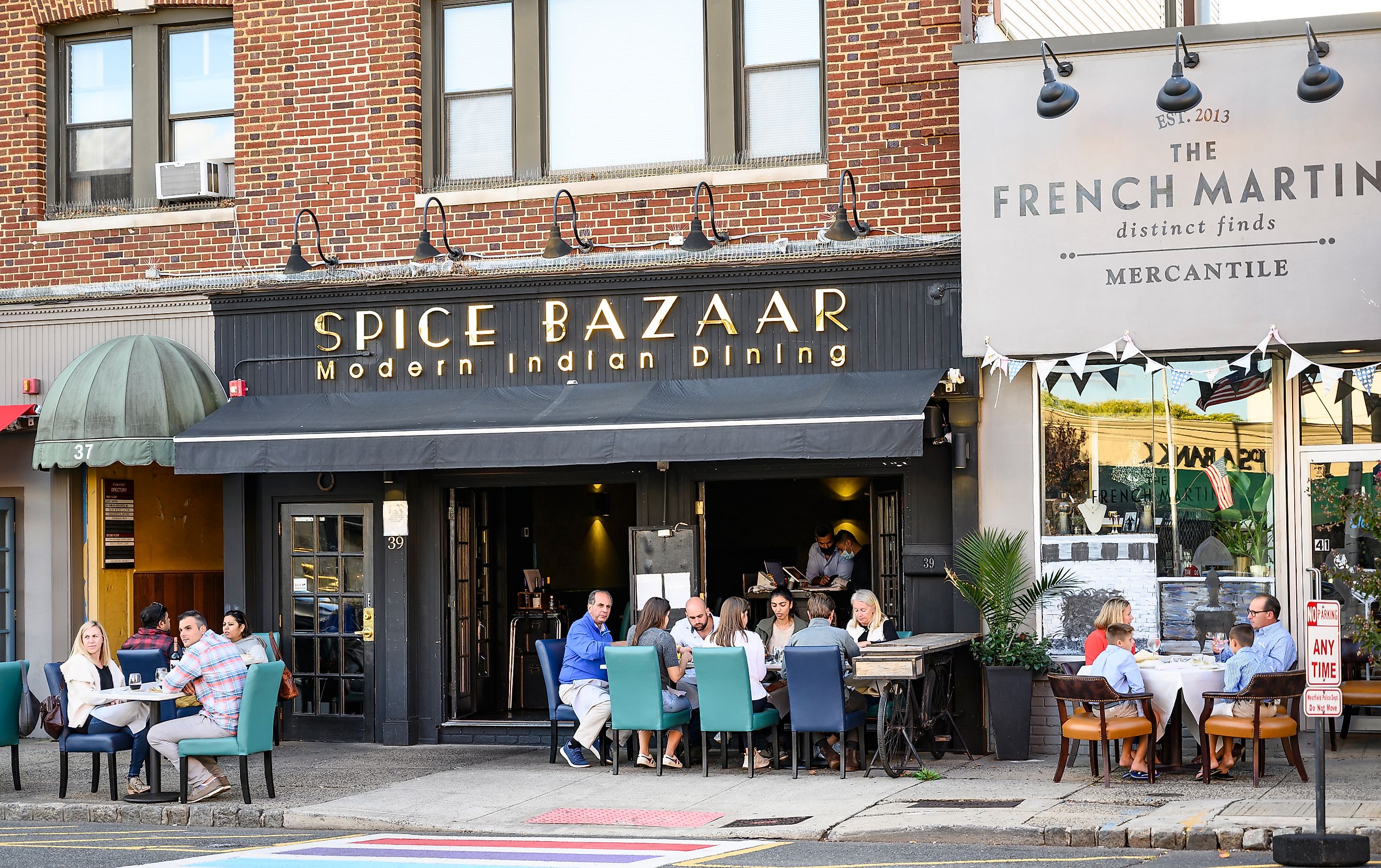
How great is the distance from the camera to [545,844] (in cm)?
989

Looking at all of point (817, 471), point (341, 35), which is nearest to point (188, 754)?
point (817, 471)

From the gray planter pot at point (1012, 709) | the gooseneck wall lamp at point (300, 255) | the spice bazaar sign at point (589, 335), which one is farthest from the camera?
the gooseneck wall lamp at point (300, 255)

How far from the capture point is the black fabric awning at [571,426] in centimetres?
1277

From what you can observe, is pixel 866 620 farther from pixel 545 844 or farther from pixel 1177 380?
pixel 545 844

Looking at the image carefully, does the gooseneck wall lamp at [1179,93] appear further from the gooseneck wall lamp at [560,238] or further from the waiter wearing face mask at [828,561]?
the waiter wearing face mask at [828,561]

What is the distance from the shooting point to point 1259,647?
37.4ft

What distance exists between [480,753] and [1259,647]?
636 cm

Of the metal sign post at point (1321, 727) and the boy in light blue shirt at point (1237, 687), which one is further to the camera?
the boy in light blue shirt at point (1237, 687)

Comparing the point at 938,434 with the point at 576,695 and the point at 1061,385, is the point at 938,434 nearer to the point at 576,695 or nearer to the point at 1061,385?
the point at 1061,385

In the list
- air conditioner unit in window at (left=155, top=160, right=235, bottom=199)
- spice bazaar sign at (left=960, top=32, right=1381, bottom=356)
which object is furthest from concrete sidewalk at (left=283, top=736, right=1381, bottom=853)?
air conditioner unit in window at (left=155, top=160, right=235, bottom=199)

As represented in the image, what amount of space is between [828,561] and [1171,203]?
5.78 m

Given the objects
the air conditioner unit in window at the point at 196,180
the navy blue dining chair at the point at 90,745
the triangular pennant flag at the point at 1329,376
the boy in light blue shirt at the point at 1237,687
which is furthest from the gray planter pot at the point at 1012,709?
the air conditioner unit in window at the point at 196,180

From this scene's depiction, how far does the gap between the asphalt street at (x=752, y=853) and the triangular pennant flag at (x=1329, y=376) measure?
4.68 meters

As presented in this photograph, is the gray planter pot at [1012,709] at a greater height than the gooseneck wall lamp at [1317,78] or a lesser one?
lesser
